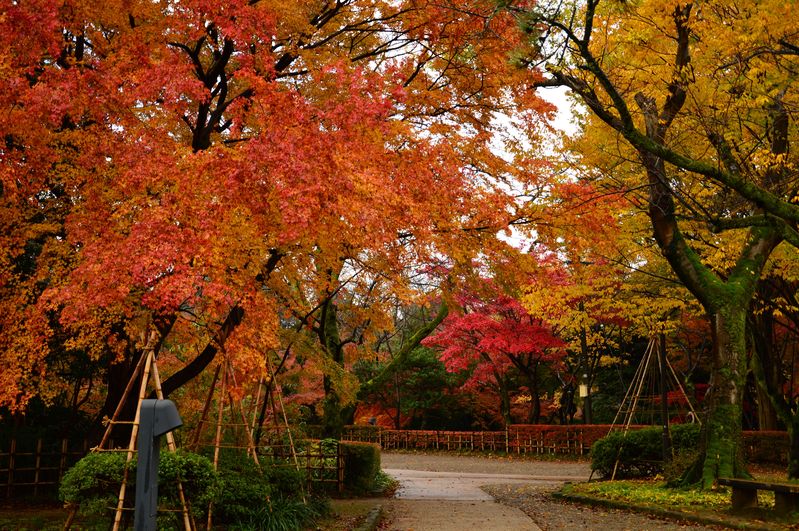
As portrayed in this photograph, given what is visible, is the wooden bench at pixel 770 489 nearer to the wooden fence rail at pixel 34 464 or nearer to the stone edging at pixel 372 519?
the stone edging at pixel 372 519

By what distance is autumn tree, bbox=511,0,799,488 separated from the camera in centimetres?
974

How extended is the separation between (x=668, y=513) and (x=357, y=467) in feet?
22.9

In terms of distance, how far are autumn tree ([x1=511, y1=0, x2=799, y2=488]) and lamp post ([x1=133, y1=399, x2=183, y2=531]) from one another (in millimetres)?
6612

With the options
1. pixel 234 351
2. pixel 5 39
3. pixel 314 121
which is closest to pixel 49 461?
pixel 234 351

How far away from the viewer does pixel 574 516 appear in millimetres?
11094

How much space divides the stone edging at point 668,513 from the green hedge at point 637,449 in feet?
11.6

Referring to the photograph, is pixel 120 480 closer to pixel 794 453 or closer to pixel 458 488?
pixel 458 488

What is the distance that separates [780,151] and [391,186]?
8.91 metres

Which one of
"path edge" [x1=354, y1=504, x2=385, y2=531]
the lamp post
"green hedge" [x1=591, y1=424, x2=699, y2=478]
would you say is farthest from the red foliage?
the lamp post

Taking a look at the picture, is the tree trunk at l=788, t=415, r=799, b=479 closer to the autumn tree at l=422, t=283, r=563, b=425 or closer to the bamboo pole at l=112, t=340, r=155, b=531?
the autumn tree at l=422, t=283, r=563, b=425

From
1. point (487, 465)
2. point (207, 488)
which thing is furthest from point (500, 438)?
point (207, 488)

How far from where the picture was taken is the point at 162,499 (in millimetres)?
8125

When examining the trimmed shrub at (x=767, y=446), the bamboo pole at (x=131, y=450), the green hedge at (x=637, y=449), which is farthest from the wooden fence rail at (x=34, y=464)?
the trimmed shrub at (x=767, y=446)

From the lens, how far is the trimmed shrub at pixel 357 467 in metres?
14.9
